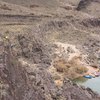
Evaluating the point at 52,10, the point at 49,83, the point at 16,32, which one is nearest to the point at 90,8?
the point at 52,10

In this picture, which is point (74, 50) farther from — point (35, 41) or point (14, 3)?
point (14, 3)

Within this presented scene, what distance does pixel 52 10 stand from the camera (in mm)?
70188

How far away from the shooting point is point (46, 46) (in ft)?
174

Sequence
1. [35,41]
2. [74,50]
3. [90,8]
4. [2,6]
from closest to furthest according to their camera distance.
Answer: [35,41]
[74,50]
[2,6]
[90,8]

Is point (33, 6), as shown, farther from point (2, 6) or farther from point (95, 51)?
point (95, 51)

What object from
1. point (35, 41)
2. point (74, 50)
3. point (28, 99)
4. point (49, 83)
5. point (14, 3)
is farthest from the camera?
point (14, 3)

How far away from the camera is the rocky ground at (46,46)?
27.3 meters

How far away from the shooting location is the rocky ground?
27344mm

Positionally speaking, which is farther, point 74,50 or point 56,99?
point 74,50

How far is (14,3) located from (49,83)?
37.7 metres

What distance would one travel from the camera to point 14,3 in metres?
69.5

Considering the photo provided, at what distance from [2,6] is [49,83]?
3294 centimetres

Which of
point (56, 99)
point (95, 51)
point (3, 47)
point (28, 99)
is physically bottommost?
point (95, 51)

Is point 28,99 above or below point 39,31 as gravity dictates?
above
